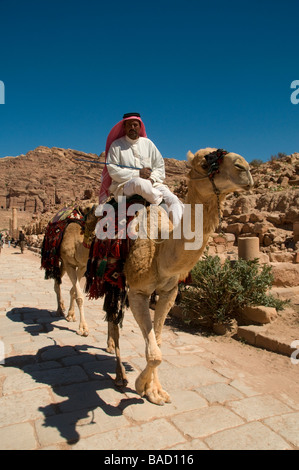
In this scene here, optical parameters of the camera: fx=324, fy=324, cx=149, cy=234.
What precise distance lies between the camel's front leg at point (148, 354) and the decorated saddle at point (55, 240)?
11.0ft

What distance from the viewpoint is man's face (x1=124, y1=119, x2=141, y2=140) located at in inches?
141

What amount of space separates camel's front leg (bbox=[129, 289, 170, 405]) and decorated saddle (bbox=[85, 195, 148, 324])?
0.27m

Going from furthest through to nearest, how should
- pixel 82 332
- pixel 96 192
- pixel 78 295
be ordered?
pixel 96 192
pixel 78 295
pixel 82 332

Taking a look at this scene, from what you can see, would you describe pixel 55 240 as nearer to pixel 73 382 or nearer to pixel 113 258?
pixel 73 382

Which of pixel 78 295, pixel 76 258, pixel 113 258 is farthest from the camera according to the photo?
pixel 76 258

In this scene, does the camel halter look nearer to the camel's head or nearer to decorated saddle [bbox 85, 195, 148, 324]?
the camel's head

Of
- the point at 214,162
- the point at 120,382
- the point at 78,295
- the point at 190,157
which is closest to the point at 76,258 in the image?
the point at 78,295

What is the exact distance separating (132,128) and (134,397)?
2.94m

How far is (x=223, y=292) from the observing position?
6492 millimetres

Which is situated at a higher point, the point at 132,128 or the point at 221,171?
the point at 132,128

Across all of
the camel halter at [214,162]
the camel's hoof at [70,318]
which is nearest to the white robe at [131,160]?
the camel halter at [214,162]

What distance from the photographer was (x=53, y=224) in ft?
22.3

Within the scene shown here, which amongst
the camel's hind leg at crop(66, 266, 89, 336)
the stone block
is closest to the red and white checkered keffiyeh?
the camel's hind leg at crop(66, 266, 89, 336)
